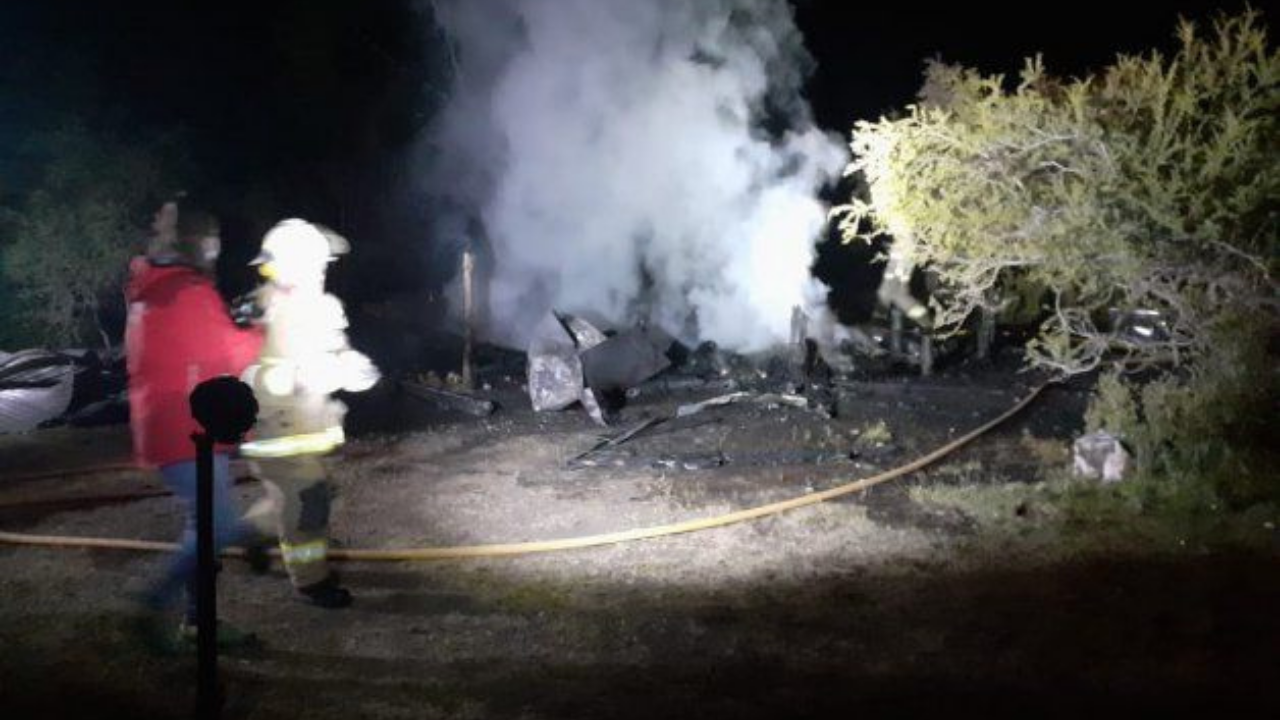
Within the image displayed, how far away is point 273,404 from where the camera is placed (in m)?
4.76

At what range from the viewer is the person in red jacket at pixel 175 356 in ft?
14.9

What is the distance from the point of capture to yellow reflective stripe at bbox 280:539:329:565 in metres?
4.97

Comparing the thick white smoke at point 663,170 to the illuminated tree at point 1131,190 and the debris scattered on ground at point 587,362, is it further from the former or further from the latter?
the illuminated tree at point 1131,190

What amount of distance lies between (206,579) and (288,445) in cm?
150

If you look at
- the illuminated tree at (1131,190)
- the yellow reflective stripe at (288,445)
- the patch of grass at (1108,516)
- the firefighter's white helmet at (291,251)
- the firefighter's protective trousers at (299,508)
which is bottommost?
the patch of grass at (1108,516)

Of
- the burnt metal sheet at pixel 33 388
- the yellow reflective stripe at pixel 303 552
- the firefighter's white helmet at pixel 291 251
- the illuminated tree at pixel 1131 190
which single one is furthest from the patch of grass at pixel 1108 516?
the burnt metal sheet at pixel 33 388

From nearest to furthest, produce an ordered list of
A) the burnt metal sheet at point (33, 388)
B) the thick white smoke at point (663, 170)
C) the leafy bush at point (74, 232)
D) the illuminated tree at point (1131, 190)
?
1. the illuminated tree at point (1131, 190)
2. the burnt metal sheet at point (33, 388)
3. the leafy bush at point (74, 232)
4. the thick white smoke at point (663, 170)

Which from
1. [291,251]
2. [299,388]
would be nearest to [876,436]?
[299,388]

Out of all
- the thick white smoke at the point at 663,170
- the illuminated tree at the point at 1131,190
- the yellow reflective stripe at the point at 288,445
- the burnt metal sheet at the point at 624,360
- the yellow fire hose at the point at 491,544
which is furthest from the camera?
the thick white smoke at the point at 663,170

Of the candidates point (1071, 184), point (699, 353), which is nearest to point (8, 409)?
point (699, 353)

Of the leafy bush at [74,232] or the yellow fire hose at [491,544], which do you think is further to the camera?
the leafy bush at [74,232]

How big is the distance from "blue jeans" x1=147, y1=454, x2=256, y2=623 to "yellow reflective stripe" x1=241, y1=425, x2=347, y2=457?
0.18m

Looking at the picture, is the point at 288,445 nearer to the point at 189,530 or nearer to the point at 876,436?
the point at 189,530

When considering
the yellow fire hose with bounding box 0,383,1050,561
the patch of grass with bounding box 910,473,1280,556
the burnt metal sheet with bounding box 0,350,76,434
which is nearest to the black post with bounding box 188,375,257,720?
the yellow fire hose with bounding box 0,383,1050,561
